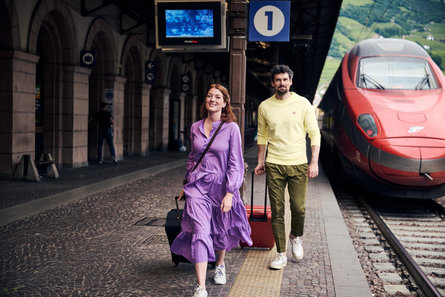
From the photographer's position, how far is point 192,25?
20.1 ft

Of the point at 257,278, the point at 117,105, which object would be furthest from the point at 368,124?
the point at 117,105

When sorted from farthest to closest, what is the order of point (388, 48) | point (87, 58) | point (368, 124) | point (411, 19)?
point (411, 19)
point (87, 58)
point (388, 48)
point (368, 124)

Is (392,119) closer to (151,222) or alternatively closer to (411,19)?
(151,222)

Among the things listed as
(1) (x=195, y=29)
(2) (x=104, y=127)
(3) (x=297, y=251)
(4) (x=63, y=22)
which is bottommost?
(3) (x=297, y=251)

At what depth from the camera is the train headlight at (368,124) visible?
7.52 metres

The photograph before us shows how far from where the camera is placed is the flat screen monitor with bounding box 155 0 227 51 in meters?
5.95

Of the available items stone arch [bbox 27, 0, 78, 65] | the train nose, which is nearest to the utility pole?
the train nose

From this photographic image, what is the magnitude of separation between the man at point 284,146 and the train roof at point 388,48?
559cm

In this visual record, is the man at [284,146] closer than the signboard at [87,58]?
Yes

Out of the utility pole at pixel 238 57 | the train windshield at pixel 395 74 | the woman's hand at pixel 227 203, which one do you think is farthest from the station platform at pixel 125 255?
the train windshield at pixel 395 74

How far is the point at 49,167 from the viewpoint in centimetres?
1020

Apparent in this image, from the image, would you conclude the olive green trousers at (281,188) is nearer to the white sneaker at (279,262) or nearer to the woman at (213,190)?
the white sneaker at (279,262)

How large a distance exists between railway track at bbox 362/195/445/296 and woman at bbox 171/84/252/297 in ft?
6.04

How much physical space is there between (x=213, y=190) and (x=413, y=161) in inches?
177
